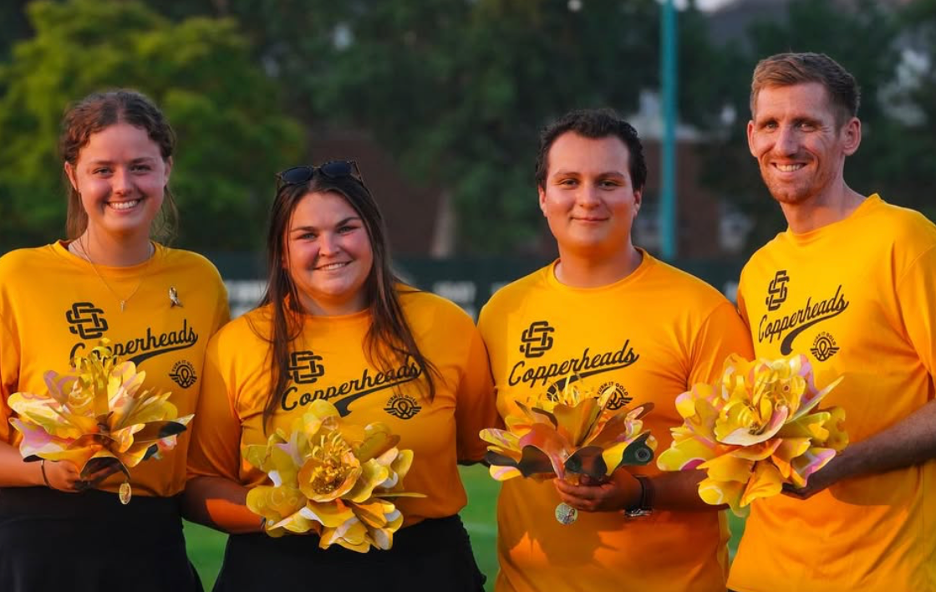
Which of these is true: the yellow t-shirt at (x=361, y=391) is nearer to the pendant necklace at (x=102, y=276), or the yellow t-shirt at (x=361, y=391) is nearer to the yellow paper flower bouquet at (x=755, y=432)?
the pendant necklace at (x=102, y=276)

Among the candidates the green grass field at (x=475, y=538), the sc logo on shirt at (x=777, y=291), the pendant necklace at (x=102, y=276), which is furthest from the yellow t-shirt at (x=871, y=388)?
the green grass field at (x=475, y=538)

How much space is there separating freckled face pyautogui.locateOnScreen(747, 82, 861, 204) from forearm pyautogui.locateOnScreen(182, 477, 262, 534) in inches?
75.9

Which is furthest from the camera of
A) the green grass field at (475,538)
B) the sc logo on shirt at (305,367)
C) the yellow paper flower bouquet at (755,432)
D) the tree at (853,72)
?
the tree at (853,72)

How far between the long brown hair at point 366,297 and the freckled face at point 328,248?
3cm

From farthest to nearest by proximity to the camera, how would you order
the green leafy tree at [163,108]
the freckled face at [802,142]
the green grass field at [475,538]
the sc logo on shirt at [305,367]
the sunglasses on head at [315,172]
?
the green leafy tree at [163,108] → the green grass field at [475,538] → the sunglasses on head at [315,172] → the sc logo on shirt at [305,367] → the freckled face at [802,142]

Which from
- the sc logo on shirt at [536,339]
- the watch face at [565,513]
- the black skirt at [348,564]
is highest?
the sc logo on shirt at [536,339]

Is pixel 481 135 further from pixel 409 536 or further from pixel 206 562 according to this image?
pixel 409 536

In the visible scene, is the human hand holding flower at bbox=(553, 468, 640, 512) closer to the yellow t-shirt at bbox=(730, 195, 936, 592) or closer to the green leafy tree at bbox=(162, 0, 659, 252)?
the yellow t-shirt at bbox=(730, 195, 936, 592)

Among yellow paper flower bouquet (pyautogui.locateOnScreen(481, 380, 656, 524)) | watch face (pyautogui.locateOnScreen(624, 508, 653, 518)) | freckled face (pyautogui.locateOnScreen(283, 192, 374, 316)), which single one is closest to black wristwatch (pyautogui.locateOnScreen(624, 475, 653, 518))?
watch face (pyautogui.locateOnScreen(624, 508, 653, 518))

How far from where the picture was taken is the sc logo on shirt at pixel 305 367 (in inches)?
188

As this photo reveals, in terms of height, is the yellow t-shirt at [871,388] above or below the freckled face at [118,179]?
below

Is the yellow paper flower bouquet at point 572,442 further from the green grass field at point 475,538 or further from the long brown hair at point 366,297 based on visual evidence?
the green grass field at point 475,538

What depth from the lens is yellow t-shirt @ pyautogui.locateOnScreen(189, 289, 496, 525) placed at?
186 inches

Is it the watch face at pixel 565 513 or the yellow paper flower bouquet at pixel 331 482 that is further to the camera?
the watch face at pixel 565 513
